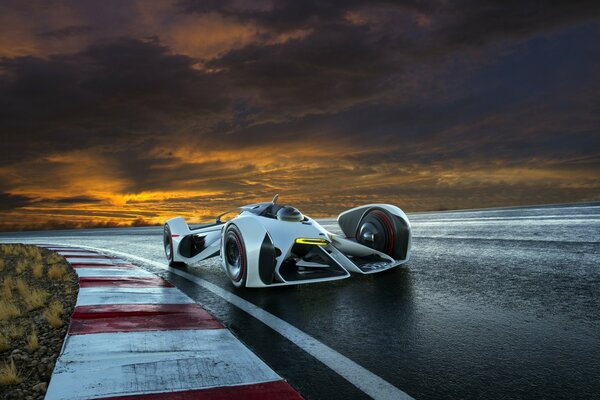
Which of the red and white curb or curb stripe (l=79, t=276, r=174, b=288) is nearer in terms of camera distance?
the red and white curb

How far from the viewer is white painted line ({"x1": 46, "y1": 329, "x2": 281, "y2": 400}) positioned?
116 inches

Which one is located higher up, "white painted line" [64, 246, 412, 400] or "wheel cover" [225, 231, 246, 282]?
"wheel cover" [225, 231, 246, 282]

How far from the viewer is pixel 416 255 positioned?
878 cm

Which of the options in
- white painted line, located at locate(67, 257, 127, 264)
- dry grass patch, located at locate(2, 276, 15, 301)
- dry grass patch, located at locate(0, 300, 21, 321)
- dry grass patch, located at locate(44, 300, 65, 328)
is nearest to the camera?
dry grass patch, located at locate(44, 300, 65, 328)

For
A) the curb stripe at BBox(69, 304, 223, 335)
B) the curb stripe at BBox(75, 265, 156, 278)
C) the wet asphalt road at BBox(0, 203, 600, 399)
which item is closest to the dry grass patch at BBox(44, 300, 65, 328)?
the curb stripe at BBox(69, 304, 223, 335)

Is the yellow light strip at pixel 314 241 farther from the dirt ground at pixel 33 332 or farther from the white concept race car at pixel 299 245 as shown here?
the dirt ground at pixel 33 332

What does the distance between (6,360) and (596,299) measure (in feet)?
18.2

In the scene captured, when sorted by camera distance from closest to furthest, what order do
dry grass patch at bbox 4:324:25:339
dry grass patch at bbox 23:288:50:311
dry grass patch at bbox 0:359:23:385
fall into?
dry grass patch at bbox 0:359:23:385
dry grass patch at bbox 4:324:25:339
dry grass patch at bbox 23:288:50:311

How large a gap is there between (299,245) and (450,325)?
8.55ft

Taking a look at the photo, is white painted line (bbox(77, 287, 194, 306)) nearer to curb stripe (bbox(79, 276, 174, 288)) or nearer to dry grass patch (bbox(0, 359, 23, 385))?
curb stripe (bbox(79, 276, 174, 288))

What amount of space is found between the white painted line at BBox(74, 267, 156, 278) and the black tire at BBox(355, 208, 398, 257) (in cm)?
372

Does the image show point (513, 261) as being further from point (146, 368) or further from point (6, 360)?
point (6, 360)

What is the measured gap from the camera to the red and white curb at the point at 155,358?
2.87 m

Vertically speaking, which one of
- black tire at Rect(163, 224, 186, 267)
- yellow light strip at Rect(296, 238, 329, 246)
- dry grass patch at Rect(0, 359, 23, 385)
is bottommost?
dry grass patch at Rect(0, 359, 23, 385)
